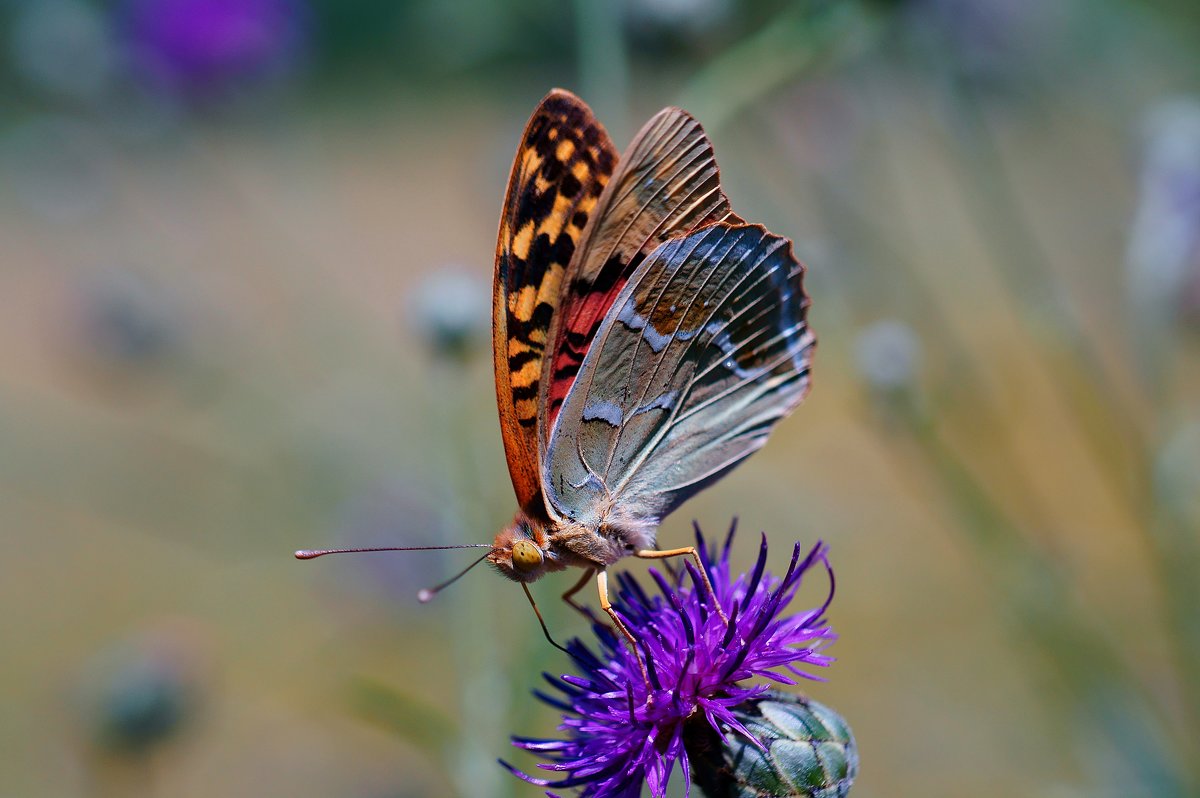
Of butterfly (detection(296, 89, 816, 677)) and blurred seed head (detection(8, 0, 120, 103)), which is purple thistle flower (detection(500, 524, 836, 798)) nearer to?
butterfly (detection(296, 89, 816, 677))

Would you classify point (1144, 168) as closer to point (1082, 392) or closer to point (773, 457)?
point (1082, 392)

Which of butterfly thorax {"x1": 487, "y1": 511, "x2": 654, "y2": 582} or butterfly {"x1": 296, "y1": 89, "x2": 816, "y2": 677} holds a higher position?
butterfly {"x1": 296, "y1": 89, "x2": 816, "y2": 677}

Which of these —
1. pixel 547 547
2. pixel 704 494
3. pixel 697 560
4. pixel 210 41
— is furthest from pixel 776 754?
pixel 210 41

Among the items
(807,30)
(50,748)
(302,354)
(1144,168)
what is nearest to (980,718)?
(1144,168)

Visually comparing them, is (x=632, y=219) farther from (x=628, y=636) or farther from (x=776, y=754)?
(x=776, y=754)

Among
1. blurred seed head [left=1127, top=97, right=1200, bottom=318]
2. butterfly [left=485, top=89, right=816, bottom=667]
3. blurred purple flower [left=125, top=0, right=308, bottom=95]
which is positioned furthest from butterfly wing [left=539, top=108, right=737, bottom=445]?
blurred purple flower [left=125, top=0, right=308, bottom=95]

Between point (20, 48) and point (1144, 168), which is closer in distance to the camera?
point (1144, 168)

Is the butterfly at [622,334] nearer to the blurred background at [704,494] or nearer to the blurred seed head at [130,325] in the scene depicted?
the blurred background at [704,494]
